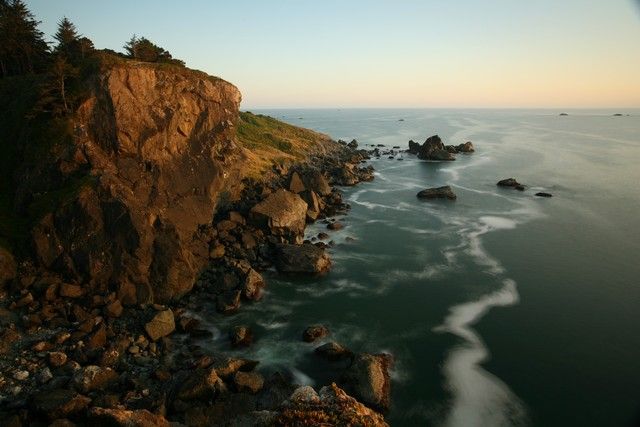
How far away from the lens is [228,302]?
98.3 ft

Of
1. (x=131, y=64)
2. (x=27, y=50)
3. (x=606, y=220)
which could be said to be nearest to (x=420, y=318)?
(x=131, y=64)

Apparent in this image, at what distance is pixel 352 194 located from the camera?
220 ft

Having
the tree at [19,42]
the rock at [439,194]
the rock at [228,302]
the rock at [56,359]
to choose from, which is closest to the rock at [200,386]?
the rock at [56,359]

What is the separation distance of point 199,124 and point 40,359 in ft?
84.3

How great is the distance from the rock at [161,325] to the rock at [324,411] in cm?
1243

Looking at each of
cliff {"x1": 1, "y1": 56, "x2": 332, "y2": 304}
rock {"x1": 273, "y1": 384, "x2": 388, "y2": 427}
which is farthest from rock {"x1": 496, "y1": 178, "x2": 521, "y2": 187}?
rock {"x1": 273, "y1": 384, "x2": 388, "y2": 427}

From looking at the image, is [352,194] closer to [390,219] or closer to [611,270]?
[390,219]

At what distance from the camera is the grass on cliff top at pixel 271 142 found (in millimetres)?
68312

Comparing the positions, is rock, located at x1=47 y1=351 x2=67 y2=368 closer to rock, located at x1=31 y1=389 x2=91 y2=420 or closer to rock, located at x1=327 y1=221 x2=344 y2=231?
rock, located at x1=31 y1=389 x2=91 y2=420

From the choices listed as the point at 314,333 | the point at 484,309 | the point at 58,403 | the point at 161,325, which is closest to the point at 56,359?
the point at 58,403

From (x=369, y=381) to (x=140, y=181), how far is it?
82.3 ft

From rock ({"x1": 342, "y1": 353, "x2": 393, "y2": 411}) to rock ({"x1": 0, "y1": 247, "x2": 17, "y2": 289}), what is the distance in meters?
23.1

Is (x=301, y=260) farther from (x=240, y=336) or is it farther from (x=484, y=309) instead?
(x=484, y=309)

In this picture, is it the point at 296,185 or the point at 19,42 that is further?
the point at 296,185
